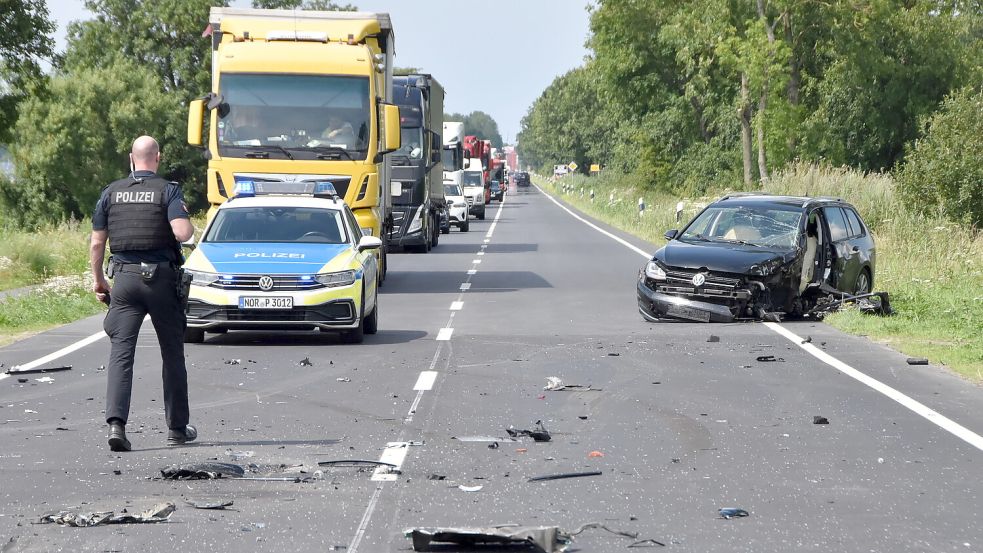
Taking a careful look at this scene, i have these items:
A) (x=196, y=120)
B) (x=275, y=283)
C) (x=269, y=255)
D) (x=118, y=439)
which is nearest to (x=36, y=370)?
(x=275, y=283)

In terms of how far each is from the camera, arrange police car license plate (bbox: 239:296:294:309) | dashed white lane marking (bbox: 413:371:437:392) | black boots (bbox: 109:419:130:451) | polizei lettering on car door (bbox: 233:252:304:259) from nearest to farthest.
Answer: black boots (bbox: 109:419:130:451)
dashed white lane marking (bbox: 413:371:437:392)
police car license plate (bbox: 239:296:294:309)
polizei lettering on car door (bbox: 233:252:304:259)

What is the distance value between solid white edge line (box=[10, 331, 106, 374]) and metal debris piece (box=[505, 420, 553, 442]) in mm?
5311

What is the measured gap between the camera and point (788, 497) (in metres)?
7.42

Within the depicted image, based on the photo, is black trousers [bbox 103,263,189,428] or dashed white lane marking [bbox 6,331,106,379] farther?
dashed white lane marking [bbox 6,331,106,379]

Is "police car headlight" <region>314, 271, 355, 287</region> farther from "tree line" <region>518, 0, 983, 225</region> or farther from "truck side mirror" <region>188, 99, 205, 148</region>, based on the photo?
"tree line" <region>518, 0, 983, 225</region>

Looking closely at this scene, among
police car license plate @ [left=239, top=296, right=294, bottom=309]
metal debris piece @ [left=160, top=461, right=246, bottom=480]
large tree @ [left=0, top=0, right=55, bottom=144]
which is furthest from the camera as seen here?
large tree @ [left=0, top=0, right=55, bottom=144]

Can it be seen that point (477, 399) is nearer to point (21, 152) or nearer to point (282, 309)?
point (282, 309)

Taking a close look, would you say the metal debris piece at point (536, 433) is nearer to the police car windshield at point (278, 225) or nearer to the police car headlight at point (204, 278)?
the police car headlight at point (204, 278)

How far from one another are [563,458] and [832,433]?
2044 millimetres

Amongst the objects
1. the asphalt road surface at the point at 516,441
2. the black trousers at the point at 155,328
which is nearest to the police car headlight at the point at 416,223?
the asphalt road surface at the point at 516,441

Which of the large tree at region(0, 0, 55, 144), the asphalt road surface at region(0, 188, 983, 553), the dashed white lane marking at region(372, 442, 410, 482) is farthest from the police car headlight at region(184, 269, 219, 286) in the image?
the large tree at region(0, 0, 55, 144)

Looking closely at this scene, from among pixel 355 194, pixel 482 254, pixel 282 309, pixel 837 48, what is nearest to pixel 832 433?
pixel 282 309

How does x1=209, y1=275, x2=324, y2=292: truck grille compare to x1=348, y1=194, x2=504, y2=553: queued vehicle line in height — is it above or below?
above

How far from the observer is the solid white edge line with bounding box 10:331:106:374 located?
12944 mm
